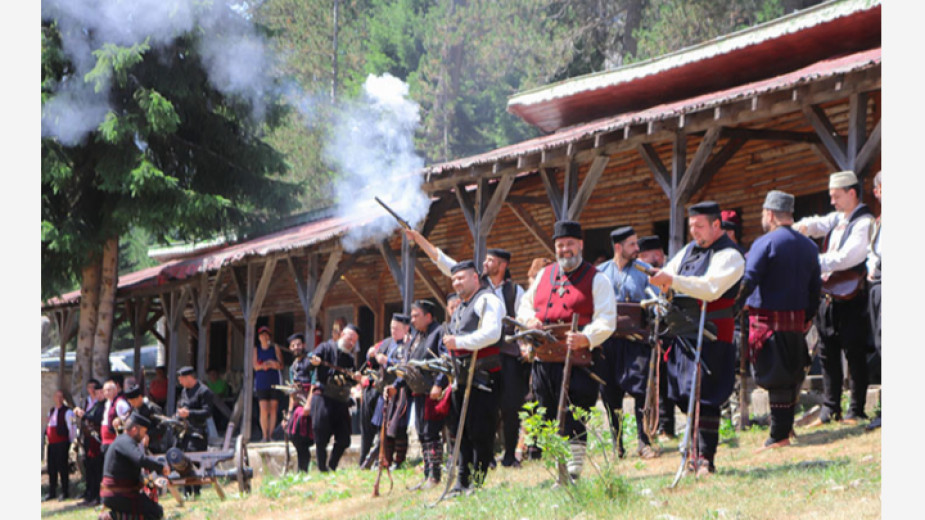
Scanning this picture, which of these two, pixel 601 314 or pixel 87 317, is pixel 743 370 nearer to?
pixel 601 314

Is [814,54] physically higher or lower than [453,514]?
higher

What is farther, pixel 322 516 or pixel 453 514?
pixel 322 516

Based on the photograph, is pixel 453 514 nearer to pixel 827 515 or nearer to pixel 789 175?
pixel 827 515

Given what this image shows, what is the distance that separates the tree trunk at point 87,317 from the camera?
832 inches

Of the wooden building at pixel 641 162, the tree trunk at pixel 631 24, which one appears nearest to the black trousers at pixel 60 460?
the wooden building at pixel 641 162

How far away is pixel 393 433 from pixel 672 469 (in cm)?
363

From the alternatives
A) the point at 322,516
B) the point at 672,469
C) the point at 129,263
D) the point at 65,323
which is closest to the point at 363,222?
the point at 322,516

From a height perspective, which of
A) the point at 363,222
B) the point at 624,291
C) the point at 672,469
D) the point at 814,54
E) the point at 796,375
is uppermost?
the point at 814,54

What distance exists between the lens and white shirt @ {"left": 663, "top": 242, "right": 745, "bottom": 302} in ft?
21.2

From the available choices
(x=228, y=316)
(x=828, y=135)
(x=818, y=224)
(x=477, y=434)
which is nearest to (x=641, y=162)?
(x=828, y=135)

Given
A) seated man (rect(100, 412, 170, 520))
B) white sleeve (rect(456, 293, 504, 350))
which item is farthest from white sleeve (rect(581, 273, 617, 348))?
seated man (rect(100, 412, 170, 520))

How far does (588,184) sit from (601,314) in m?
5.30

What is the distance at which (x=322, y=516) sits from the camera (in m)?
8.72

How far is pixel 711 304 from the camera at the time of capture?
673 centimetres
